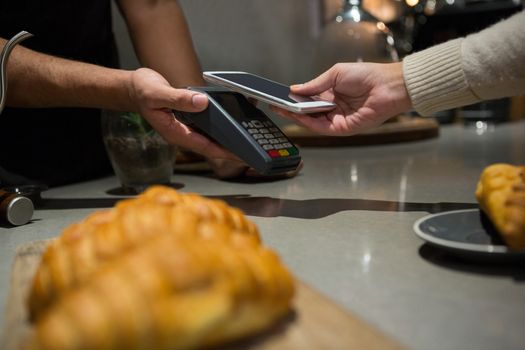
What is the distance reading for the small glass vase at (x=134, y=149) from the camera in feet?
4.05

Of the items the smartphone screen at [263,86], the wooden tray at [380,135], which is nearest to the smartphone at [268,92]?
the smartphone screen at [263,86]

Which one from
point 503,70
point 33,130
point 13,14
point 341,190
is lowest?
point 341,190

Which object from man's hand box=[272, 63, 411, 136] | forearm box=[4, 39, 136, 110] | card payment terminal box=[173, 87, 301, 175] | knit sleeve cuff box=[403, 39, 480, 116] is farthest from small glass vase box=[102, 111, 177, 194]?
knit sleeve cuff box=[403, 39, 480, 116]

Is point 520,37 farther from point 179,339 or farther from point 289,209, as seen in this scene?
point 179,339

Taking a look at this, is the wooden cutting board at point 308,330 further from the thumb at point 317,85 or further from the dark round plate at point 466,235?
the thumb at point 317,85

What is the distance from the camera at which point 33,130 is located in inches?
57.2

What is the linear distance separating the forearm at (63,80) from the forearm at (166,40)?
0.36 meters

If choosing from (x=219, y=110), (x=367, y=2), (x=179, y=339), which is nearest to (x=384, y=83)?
(x=219, y=110)

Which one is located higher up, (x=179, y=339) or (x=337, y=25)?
(x=337, y=25)

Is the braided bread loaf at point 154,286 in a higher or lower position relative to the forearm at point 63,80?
lower

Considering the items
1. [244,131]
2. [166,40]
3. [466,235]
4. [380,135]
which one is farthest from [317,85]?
→ [380,135]

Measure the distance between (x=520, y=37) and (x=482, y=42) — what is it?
0.07m

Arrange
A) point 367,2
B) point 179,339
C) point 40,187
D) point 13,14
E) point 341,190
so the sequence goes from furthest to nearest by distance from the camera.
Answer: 1. point 367,2
2. point 13,14
3. point 341,190
4. point 40,187
5. point 179,339

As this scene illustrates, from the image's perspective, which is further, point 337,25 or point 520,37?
point 337,25
